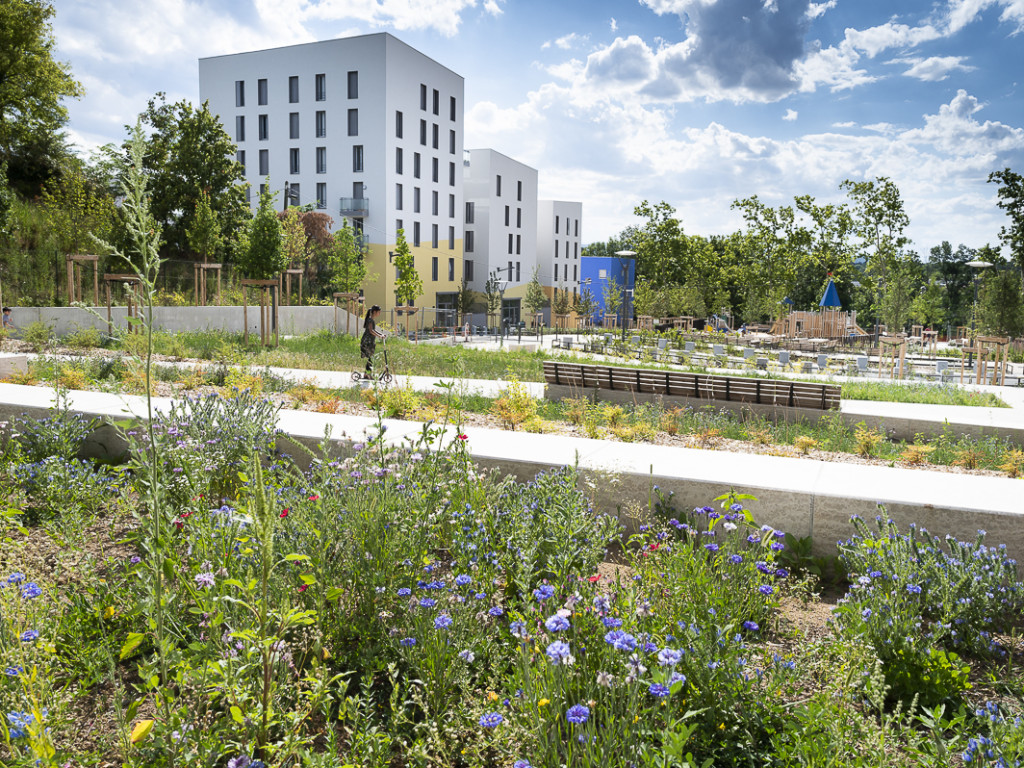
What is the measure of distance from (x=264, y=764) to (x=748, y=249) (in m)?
48.3

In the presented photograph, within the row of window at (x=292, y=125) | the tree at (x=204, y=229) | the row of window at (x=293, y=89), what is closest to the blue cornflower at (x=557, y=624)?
the tree at (x=204, y=229)

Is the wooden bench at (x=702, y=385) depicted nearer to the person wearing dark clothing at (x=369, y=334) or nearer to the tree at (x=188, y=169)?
the person wearing dark clothing at (x=369, y=334)

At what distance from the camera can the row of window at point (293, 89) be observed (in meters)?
44.9

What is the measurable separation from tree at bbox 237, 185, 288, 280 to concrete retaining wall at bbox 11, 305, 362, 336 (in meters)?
1.80

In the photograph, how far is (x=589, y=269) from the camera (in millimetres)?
79250

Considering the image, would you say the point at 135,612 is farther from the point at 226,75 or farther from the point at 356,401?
the point at 226,75

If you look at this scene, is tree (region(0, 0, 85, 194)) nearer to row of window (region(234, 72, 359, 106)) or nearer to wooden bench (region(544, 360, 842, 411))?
row of window (region(234, 72, 359, 106))

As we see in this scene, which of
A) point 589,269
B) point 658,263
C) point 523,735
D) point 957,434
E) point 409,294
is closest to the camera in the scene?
point 523,735

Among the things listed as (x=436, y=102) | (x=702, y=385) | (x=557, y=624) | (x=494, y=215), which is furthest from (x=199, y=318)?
(x=494, y=215)

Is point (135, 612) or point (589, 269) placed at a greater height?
point (589, 269)

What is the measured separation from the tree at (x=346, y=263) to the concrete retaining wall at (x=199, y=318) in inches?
279

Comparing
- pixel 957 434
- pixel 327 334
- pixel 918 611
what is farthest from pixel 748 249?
pixel 918 611

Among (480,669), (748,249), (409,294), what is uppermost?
(748,249)

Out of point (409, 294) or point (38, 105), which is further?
point (409, 294)
